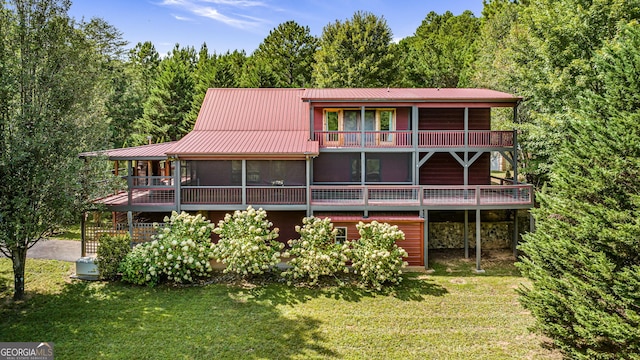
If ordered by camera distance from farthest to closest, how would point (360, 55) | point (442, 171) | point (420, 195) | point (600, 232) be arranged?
point (360, 55) → point (442, 171) → point (420, 195) → point (600, 232)

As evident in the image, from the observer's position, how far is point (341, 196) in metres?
16.0

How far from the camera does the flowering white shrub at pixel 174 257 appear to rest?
13.0m

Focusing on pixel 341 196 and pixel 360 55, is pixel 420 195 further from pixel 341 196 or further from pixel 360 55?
pixel 360 55

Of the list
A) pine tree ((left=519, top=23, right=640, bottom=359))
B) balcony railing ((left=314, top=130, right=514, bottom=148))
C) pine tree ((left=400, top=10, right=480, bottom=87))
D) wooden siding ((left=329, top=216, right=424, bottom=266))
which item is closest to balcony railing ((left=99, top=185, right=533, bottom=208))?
wooden siding ((left=329, top=216, right=424, bottom=266))

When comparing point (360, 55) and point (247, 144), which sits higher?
point (360, 55)

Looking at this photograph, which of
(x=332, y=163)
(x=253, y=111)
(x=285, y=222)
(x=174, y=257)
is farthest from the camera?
(x=253, y=111)

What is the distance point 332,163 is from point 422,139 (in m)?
4.45

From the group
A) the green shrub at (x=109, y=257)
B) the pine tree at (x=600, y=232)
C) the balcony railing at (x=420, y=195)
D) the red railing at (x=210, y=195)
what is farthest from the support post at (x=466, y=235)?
the green shrub at (x=109, y=257)

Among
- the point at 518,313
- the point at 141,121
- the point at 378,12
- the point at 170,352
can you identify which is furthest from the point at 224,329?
the point at 378,12

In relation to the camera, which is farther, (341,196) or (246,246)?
(341,196)

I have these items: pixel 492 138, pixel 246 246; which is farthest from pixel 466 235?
pixel 246 246

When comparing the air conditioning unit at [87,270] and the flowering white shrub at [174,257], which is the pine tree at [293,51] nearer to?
the flowering white shrub at [174,257]

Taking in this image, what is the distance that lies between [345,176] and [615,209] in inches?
461

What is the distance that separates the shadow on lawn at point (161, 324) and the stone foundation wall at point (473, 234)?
9.44 meters
